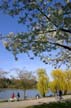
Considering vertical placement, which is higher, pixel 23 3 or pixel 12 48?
pixel 23 3

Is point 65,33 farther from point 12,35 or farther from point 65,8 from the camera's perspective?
point 12,35

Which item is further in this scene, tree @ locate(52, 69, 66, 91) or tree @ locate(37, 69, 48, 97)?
tree @ locate(52, 69, 66, 91)

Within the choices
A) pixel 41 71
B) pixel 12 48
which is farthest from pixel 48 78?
pixel 12 48

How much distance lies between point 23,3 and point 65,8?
284cm

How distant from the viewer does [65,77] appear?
249ft

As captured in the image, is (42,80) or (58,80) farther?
(58,80)

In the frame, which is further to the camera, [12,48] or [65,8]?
[12,48]

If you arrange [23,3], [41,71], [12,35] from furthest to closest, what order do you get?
[41,71], [12,35], [23,3]

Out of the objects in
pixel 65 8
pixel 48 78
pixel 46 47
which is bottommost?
pixel 46 47

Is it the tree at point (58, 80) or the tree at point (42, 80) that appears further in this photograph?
the tree at point (58, 80)

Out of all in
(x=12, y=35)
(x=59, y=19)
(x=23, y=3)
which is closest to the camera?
(x=59, y=19)

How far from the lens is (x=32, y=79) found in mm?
74875

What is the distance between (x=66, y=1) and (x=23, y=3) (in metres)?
3.00

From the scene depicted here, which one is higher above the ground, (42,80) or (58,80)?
(58,80)
